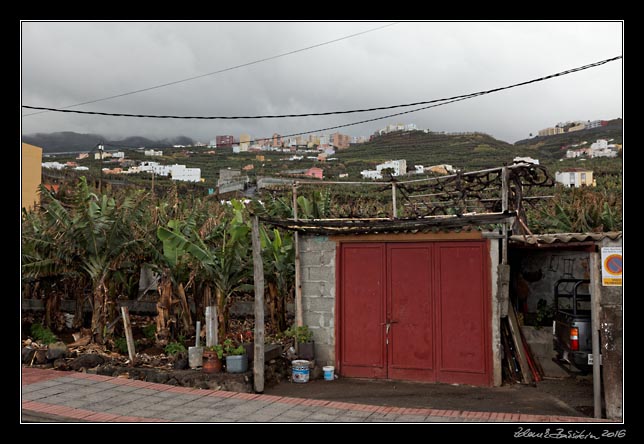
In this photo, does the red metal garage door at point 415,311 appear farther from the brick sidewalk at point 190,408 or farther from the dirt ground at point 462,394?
the brick sidewalk at point 190,408

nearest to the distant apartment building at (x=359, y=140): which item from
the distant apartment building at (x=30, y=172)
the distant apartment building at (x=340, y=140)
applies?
the distant apartment building at (x=340, y=140)

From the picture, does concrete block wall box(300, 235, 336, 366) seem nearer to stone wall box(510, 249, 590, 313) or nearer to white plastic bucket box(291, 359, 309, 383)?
white plastic bucket box(291, 359, 309, 383)

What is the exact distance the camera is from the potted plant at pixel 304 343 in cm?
1021

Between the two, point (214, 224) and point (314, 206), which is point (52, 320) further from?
point (314, 206)

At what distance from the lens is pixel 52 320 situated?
1396 cm

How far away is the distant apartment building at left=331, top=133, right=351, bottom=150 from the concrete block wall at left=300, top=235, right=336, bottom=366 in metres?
64.8

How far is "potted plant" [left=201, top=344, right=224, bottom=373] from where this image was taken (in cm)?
966

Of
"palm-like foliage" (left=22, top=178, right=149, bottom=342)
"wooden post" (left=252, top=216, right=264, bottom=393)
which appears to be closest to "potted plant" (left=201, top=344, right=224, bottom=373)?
"wooden post" (left=252, top=216, right=264, bottom=393)

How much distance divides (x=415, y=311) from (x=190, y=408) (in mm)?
4296

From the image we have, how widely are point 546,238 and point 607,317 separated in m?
1.74

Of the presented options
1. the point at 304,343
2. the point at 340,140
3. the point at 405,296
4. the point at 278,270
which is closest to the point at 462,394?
the point at 405,296

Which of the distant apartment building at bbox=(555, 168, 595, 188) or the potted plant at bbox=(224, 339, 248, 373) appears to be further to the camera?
the distant apartment building at bbox=(555, 168, 595, 188)

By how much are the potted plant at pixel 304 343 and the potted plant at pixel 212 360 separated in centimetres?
149

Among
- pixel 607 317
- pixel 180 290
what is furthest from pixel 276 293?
pixel 607 317
